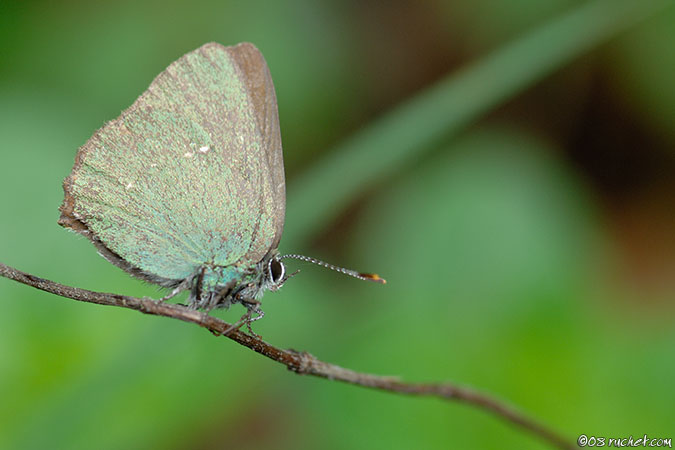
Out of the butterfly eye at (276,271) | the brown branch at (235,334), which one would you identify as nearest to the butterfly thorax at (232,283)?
the butterfly eye at (276,271)

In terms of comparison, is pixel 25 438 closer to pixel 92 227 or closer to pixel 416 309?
pixel 92 227

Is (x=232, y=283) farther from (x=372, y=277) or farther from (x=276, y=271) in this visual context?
(x=372, y=277)

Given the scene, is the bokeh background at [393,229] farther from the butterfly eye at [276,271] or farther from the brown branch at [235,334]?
the brown branch at [235,334]

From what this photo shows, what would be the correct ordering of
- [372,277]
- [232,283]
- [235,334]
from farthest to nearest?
1. [372,277]
2. [232,283]
3. [235,334]

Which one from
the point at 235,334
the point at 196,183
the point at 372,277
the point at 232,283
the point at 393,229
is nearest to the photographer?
the point at 235,334

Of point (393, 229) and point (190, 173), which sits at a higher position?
point (393, 229)

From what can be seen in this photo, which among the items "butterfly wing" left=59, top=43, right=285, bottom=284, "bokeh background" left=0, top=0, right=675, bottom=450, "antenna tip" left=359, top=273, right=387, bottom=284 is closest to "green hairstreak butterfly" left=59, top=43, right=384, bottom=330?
"butterfly wing" left=59, top=43, right=285, bottom=284

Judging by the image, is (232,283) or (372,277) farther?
(372,277)

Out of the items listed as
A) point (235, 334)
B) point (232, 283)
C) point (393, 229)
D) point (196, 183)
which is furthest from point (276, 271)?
point (393, 229)
